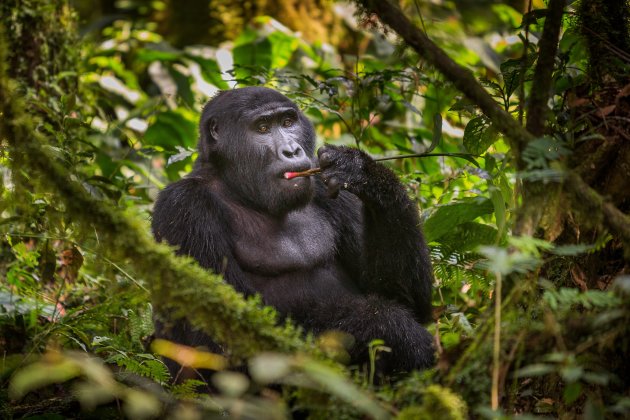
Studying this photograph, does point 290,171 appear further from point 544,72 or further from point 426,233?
point 544,72

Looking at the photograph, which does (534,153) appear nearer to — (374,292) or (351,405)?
(351,405)

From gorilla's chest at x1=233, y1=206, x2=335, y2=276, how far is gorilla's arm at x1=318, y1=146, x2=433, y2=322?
0.25 metres

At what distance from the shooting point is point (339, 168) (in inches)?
132

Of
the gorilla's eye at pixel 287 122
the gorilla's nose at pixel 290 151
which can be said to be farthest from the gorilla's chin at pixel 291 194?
the gorilla's eye at pixel 287 122

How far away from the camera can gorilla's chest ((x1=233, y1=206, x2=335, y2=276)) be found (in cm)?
360

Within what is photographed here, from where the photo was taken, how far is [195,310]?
6.57ft

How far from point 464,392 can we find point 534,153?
2.42 ft

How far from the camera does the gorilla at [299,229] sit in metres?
3.28

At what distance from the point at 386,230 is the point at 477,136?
25.8 inches

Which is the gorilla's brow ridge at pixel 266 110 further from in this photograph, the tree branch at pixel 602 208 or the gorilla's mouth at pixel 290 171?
the tree branch at pixel 602 208

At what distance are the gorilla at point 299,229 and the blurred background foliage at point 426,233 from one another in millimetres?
244

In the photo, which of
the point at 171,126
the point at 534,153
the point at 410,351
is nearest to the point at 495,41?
the point at 171,126

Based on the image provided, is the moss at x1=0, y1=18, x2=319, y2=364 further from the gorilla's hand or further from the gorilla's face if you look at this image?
the gorilla's face

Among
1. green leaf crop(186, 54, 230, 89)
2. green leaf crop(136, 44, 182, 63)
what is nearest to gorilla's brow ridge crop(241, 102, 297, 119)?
green leaf crop(186, 54, 230, 89)
